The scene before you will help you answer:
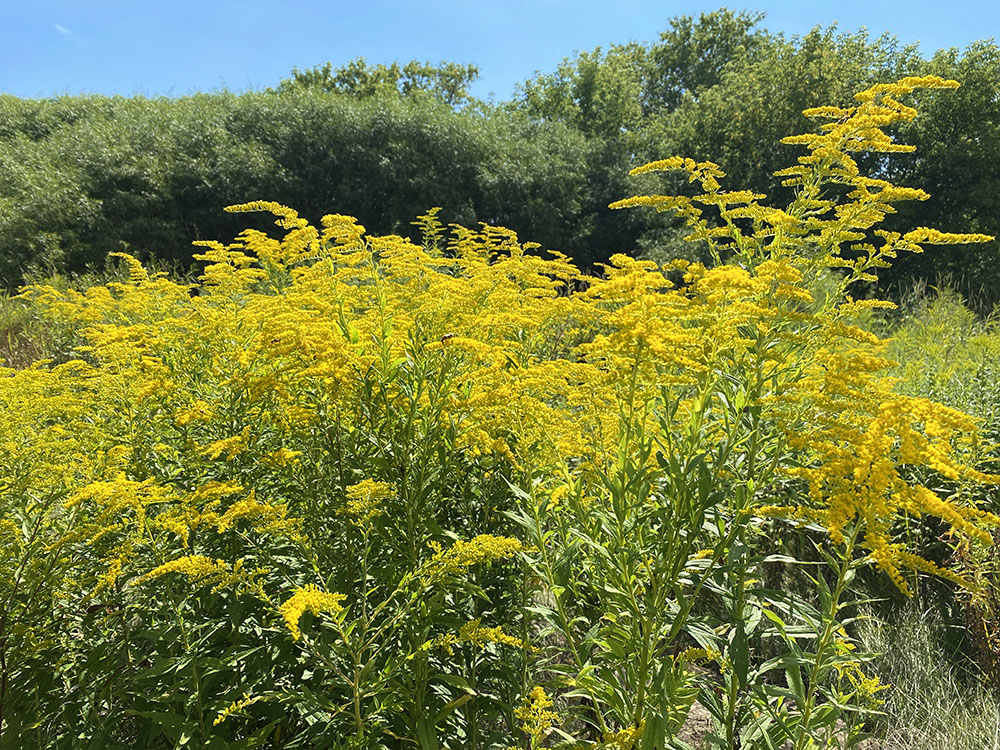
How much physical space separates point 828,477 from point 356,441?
1.37m

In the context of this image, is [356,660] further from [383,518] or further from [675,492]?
[675,492]

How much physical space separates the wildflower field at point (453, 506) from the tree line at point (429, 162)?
1454cm

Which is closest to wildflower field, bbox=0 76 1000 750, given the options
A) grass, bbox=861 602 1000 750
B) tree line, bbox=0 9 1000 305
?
grass, bbox=861 602 1000 750

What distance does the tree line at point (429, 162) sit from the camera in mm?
15352

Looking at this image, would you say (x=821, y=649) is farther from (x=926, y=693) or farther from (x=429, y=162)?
(x=429, y=162)

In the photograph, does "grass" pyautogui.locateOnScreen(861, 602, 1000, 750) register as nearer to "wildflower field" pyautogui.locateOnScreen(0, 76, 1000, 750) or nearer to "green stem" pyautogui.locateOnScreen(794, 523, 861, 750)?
"wildflower field" pyautogui.locateOnScreen(0, 76, 1000, 750)

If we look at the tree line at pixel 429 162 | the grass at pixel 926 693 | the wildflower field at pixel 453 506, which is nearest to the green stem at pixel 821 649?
the wildflower field at pixel 453 506

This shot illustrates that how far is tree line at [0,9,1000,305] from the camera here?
50.4 ft

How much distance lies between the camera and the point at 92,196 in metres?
15.3

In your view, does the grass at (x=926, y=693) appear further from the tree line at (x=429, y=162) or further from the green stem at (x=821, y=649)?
the tree line at (x=429, y=162)

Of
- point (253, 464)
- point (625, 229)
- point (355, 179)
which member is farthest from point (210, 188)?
point (253, 464)

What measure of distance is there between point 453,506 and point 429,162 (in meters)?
16.8

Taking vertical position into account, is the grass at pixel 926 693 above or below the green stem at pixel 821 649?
below

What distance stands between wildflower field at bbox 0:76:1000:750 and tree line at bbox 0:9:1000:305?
14544 millimetres
